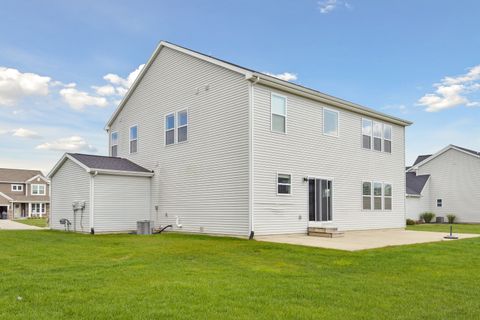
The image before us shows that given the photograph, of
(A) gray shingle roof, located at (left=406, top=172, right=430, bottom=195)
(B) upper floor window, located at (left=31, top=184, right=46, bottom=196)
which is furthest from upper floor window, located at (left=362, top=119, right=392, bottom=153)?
(B) upper floor window, located at (left=31, top=184, right=46, bottom=196)

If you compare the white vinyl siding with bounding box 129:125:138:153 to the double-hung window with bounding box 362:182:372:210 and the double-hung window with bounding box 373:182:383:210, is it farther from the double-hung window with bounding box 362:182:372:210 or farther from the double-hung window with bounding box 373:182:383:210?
the double-hung window with bounding box 373:182:383:210

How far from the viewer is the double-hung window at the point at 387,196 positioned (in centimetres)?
2108

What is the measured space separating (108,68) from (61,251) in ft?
37.9

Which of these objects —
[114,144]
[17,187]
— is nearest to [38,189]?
[17,187]

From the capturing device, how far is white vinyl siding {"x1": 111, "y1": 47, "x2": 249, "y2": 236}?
15.3 m

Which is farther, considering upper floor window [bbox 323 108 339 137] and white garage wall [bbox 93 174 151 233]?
upper floor window [bbox 323 108 339 137]

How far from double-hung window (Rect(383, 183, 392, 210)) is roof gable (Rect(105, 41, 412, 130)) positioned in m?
3.32

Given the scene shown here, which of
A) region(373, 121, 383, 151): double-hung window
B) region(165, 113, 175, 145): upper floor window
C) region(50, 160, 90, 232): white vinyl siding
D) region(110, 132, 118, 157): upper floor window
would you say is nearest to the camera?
region(50, 160, 90, 232): white vinyl siding

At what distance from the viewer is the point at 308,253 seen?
36.0 feet

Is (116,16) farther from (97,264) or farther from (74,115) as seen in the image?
(97,264)

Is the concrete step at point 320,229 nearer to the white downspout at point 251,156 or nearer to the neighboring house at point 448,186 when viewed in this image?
the white downspout at point 251,156

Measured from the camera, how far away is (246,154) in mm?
14914

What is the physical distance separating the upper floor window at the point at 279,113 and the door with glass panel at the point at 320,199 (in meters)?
2.60

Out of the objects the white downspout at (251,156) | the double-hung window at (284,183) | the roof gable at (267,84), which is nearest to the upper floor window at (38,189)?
the roof gable at (267,84)
